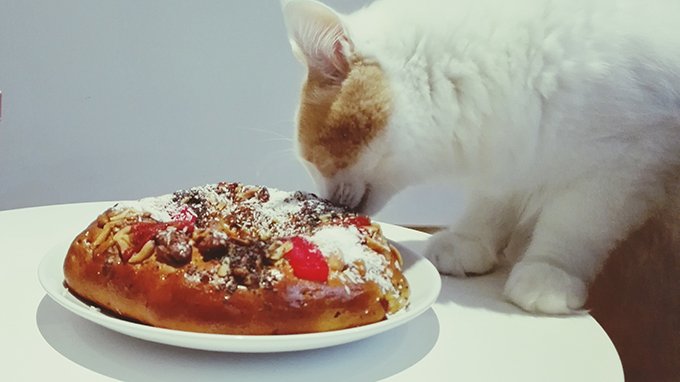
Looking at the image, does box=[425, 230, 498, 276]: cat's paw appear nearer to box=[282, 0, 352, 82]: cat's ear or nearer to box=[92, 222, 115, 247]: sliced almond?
box=[282, 0, 352, 82]: cat's ear

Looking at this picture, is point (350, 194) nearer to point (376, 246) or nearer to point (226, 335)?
point (376, 246)

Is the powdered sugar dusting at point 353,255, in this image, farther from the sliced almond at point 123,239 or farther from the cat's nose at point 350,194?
the cat's nose at point 350,194

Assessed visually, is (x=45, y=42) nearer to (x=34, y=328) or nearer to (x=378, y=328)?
(x=34, y=328)

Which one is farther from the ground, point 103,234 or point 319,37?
point 319,37

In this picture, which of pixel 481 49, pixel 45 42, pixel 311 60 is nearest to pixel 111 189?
pixel 45 42

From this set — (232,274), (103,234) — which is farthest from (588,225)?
(103,234)

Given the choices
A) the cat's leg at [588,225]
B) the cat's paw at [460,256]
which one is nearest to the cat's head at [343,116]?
the cat's paw at [460,256]

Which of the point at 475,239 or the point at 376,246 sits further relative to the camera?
the point at 475,239
